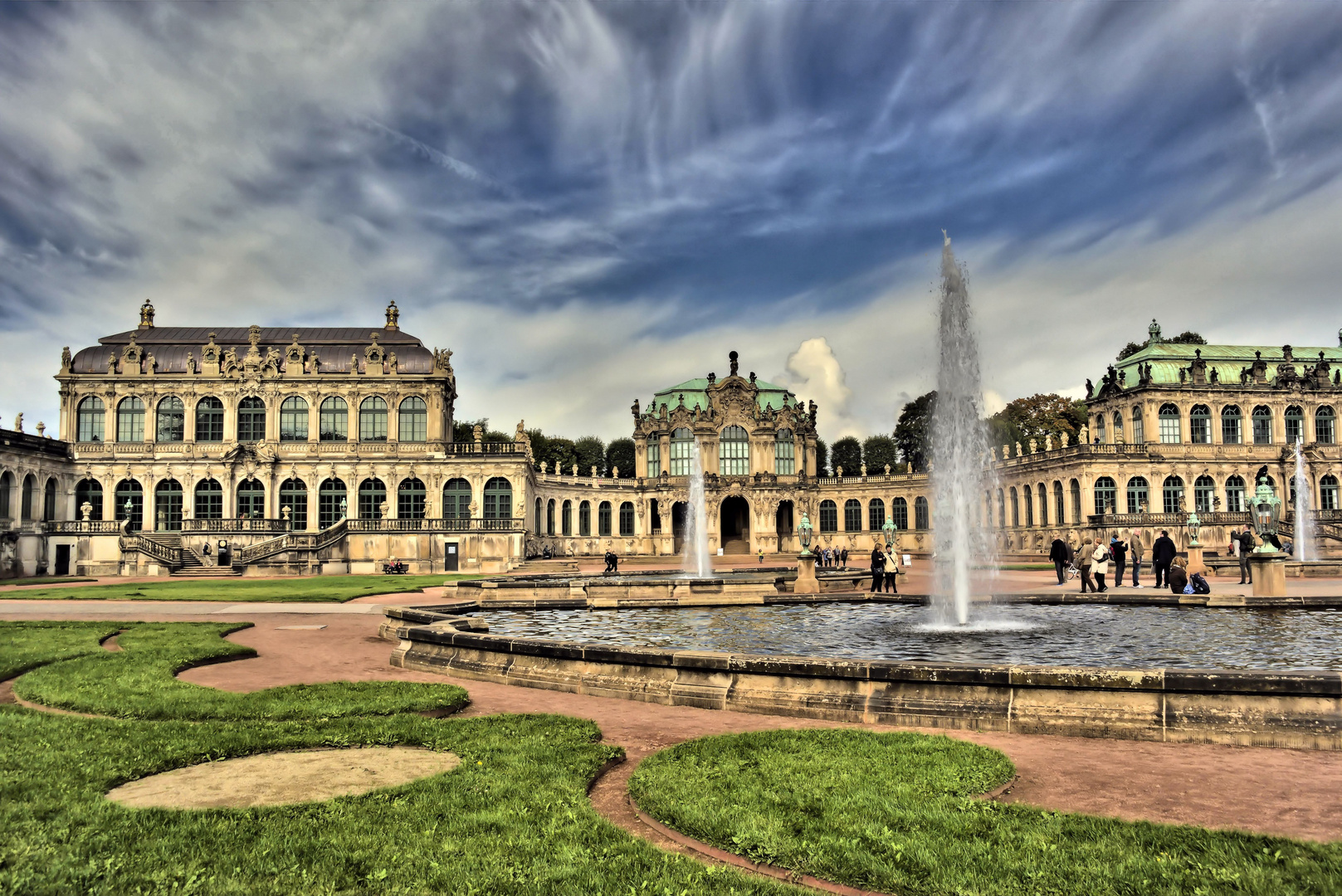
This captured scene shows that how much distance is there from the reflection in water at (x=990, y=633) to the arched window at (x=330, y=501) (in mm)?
47848

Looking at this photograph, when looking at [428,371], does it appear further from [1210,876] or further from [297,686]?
[1210,876]

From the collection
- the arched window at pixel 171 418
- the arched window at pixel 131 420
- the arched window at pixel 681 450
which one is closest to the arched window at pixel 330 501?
the arched window at pixel 171 418

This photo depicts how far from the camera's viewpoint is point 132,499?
67.3 metres

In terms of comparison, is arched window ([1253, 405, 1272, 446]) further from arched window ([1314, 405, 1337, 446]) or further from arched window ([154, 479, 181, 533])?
arched window ([154, 479, 181, 533])

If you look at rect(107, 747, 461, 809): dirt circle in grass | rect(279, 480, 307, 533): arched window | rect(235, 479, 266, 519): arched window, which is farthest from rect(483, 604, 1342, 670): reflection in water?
rect(235, 479, 266, 519): arched window

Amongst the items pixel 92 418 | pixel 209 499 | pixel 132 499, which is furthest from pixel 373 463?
pixel 92 418

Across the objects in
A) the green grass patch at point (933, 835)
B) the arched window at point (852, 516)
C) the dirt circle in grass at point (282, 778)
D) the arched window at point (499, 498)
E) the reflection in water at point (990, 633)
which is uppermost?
the arched window at point (499, 498)

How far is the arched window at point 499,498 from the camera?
6819 cm

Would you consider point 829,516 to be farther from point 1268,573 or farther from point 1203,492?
point 1268,573

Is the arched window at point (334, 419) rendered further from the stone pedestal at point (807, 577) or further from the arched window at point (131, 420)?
the stone pedestal at point (807, 577)

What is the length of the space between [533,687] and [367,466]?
5841 cm

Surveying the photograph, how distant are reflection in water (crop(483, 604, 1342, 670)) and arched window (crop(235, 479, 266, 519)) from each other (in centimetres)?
5026

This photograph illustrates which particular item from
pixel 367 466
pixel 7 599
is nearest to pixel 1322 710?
pixel 7 599

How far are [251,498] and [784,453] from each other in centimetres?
5022
